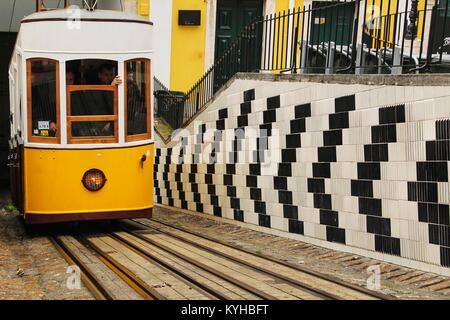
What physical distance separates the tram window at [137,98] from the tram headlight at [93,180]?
65cm

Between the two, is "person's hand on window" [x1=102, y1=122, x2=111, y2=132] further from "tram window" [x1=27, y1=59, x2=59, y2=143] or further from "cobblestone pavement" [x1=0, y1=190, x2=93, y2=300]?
"cobblestone pavement" [x1=0, y1=190, x2=93, y2=300]

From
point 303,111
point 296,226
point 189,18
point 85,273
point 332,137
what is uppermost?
point 189,18

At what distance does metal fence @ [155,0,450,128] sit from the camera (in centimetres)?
838

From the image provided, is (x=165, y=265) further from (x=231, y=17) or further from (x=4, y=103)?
(x=4, y=103)

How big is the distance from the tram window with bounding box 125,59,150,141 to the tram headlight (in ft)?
2.15

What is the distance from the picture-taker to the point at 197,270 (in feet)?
25.6

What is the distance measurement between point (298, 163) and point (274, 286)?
3146 millimetres

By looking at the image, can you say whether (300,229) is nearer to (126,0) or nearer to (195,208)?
(195,208)

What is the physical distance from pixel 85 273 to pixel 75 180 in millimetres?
2897

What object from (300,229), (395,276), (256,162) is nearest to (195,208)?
(256,162)

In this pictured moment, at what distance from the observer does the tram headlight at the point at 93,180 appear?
1060 centimetres

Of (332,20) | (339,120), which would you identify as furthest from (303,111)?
(332,20)

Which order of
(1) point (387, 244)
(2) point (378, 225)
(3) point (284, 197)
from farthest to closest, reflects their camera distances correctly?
(3) point (284, 197) → (2) point (378, 225) → (1) point (387, 244)

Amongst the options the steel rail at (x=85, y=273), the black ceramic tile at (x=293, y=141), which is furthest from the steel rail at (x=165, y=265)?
the black ceramic tile at (x=293, y=141)
